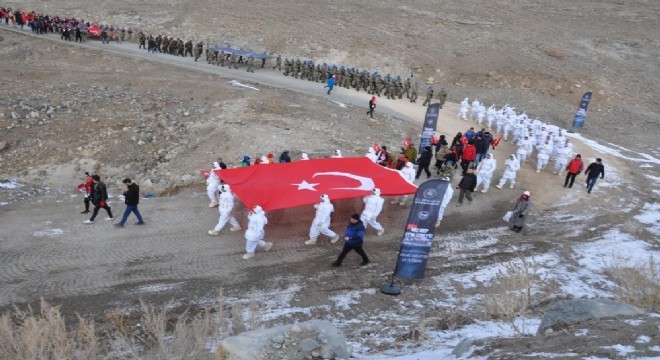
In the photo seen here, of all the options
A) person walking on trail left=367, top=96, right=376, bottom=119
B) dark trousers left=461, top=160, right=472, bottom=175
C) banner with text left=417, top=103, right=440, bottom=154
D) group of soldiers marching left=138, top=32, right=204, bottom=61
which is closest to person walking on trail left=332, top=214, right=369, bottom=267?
dark trousers left=461, top=160, right=472, bottom=175

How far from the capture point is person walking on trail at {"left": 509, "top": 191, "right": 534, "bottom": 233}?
46.2 ft

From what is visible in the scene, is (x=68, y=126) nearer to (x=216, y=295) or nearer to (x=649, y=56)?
(x=216, y=295)

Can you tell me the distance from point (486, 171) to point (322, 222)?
22.9 ft

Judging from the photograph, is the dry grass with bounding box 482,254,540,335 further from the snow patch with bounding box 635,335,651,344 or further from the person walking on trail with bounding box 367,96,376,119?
the person walking on trail with bounding box 367,96,376,119

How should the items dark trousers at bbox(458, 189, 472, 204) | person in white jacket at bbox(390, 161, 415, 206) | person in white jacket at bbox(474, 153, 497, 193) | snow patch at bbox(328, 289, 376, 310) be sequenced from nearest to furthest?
snow patch at bbox(328, 289, 376, 310)
person in white jacket at bbox(390, 161, 415, 206)
dark trousers at bbox(458, 189, 472, 204)
person in white jacket at bbox(474, 153, 497, 193)

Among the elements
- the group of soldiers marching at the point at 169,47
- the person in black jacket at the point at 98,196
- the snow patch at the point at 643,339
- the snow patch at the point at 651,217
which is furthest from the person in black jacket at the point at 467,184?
the group of soldiers marching at the point at 169,47

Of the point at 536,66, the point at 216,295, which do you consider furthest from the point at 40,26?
the point at 536,66

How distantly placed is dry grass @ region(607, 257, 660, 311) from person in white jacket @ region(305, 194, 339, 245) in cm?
628

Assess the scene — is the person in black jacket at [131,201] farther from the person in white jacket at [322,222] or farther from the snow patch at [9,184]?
the snow patch at [9,184]

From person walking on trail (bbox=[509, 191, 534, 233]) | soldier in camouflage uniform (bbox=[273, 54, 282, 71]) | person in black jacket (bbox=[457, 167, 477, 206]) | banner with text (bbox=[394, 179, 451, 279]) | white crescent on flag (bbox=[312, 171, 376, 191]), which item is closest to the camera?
banner with text (bbox=[394, 179, 451, 279])

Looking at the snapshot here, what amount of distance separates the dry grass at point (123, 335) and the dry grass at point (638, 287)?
22.0 feet

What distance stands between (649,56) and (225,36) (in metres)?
31.8

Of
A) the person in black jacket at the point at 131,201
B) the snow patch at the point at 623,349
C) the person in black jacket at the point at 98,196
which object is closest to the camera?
the snow patch at the point at 623,349

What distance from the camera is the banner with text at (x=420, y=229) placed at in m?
10.7
